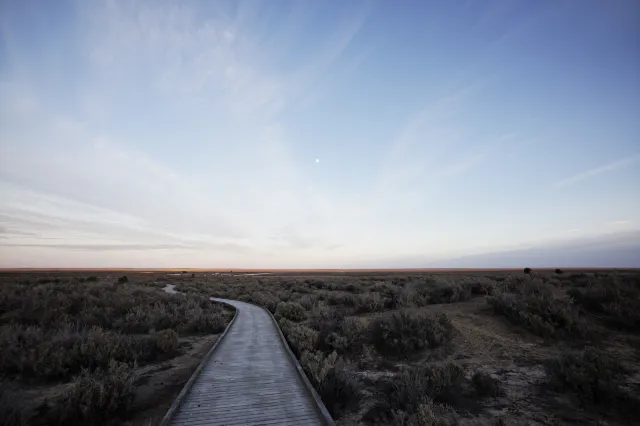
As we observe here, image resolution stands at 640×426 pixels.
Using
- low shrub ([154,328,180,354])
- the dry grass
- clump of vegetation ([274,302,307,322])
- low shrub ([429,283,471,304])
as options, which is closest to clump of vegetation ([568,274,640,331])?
low shrub ([429,283,471,304])

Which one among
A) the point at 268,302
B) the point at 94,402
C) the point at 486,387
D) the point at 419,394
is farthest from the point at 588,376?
the point at 268,302

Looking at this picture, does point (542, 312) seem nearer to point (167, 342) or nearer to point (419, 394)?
point (419, 394)

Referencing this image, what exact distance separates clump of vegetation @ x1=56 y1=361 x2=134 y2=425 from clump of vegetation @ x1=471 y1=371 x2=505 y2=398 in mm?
8724

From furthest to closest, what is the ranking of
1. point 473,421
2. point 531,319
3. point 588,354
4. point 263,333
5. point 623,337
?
point 263,333 → point 531,319 → point 623,337 → point 588,354 → point 473,421

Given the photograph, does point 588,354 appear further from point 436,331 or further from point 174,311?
point 174,311

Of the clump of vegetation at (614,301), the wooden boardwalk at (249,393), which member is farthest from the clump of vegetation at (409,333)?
the clump of vegetation at (614,301)

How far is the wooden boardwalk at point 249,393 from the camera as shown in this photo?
6047mm

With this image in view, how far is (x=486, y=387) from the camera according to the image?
8117mm

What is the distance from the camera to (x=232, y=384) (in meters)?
7.91

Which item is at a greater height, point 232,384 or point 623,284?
point 623,284

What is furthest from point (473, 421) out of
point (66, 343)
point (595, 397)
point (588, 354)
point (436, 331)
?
point (66, 343)

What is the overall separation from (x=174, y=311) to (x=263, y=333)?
7274 millimetres

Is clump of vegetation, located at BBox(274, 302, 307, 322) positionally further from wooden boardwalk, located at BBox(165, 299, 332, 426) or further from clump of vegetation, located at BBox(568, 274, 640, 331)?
clump of vegetation, located at BBox(568, 274, 640, 331)

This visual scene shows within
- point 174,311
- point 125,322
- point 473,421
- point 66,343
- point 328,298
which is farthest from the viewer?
point 328,298
